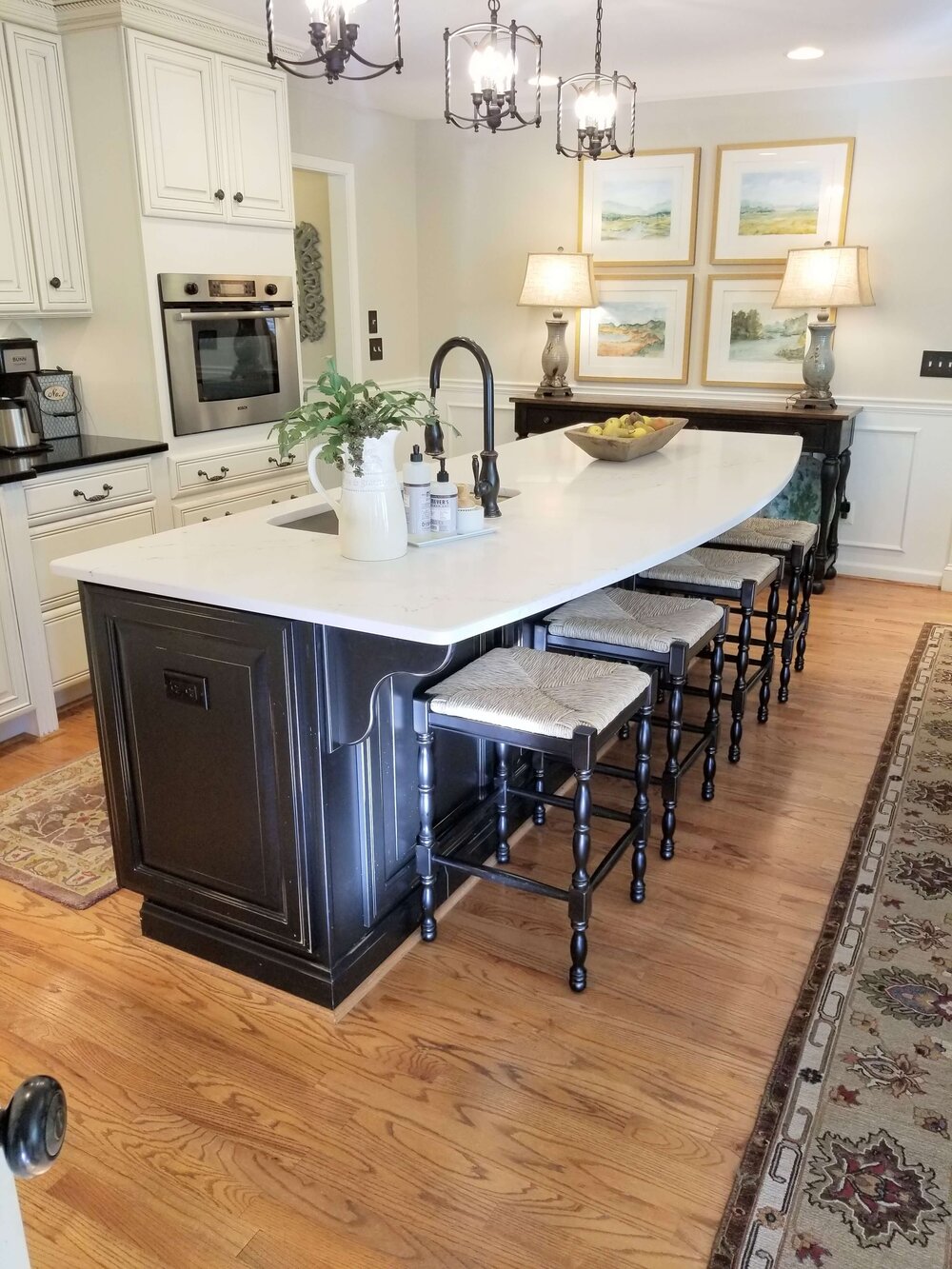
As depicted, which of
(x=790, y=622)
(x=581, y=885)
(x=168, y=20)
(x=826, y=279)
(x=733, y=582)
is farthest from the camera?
(x=826, y=279)

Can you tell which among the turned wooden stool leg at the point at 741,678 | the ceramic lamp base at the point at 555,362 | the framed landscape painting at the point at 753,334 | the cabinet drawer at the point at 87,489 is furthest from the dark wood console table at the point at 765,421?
the cabinet drawer at the point at 87,489

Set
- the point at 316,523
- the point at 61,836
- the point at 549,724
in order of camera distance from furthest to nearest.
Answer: the point at 61,836 < the point at 316,523 < the point at 549,724

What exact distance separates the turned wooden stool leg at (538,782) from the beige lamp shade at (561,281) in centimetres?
309

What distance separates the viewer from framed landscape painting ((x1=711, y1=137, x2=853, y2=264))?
183 inches

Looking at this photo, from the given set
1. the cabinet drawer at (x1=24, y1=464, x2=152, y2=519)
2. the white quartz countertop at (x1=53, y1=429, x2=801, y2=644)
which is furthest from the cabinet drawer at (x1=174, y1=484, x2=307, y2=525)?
the white quartz countertop at (x1=53, y1=429, x2=801, y2=644)

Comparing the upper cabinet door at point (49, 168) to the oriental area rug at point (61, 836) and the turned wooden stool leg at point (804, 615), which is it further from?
the turned wooden stool leg at point (804, 615)

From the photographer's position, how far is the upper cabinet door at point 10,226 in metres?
3.30

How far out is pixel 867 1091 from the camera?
1.80 meters

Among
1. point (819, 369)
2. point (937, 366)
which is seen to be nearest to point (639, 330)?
point (819, 369)

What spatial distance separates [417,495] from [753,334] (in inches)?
136

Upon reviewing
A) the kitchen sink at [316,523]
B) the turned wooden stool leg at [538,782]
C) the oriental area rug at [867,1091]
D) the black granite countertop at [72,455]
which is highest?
the black granite countertop at [72,455]

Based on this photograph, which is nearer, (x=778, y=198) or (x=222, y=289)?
(x=222, y=289)

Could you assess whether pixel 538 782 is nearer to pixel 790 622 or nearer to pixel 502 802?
pixel 502 802

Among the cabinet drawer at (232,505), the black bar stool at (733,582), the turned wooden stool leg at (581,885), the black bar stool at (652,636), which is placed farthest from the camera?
the cabinet drawer at (232,505)
